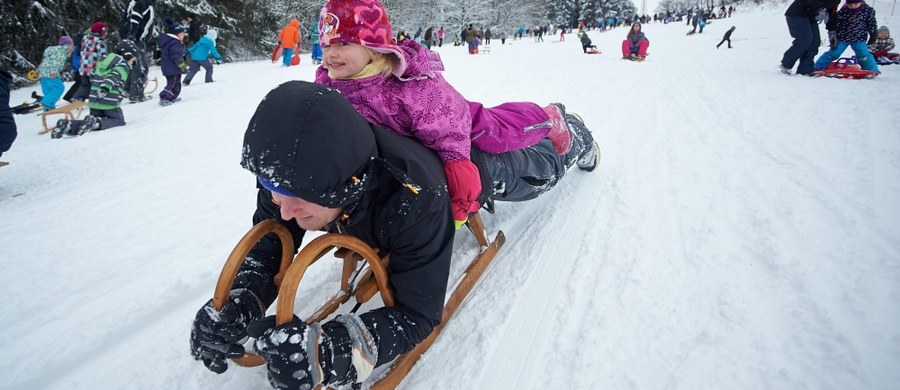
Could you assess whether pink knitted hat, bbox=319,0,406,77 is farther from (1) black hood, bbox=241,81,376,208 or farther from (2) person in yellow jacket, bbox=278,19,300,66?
(2) person in yellow jacket, bbox=278,19,300,66

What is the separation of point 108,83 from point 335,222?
21.3ft

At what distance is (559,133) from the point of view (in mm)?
2479

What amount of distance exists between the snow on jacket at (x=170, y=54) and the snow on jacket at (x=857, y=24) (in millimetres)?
11206

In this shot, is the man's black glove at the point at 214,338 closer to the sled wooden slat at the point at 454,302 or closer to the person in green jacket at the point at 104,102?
the sled wooden slat at the point at 454,302

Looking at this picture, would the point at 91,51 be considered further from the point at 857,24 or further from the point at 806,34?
the point at 857,24

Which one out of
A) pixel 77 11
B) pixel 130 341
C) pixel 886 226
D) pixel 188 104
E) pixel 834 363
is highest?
pixel 77 11

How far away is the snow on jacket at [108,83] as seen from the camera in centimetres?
550

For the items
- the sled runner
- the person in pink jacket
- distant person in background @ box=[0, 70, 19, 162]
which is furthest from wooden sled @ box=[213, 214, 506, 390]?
the sled runner

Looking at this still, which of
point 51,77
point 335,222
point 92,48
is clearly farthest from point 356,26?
point 51,77

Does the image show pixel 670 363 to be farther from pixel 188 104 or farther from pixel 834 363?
pixel 188 104

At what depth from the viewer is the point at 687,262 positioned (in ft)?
6.17

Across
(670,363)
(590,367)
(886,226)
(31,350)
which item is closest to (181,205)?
(31,350)

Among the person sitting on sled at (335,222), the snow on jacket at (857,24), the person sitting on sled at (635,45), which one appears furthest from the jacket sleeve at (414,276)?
the person sitting on sled at (635,45)

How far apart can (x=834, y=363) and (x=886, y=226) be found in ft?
Result: 3.72
